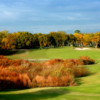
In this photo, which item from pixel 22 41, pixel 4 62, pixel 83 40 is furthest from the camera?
pixel 83 40

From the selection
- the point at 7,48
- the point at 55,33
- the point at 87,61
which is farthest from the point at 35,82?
the point at 55,33

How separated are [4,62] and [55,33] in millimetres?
54039

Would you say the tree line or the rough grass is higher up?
the tree line

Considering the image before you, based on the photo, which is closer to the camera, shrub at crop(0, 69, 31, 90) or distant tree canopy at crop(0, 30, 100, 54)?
shrub at crop(0, 69, 31, 90)

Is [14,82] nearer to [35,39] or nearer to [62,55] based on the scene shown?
[62,55]

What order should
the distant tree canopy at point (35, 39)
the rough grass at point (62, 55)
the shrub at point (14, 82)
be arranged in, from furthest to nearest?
the distant tree canopy at point (35, 39)
the rough grass at point (62, 55)
the shrub at point (14, 82)

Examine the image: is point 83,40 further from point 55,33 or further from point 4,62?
point 4,62

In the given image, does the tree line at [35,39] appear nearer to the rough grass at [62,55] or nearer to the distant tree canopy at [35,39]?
the distant tree canopy at [35,39]

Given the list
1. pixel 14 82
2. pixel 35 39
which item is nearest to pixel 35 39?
pixel 35 39

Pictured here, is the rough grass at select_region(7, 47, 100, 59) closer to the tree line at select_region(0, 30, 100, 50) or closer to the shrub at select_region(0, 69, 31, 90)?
the tree line at select_region(0, 30, 100, 50)

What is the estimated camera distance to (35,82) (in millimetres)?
10602

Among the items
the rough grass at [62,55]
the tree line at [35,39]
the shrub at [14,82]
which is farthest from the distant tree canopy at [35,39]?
the shrub at [14,82]

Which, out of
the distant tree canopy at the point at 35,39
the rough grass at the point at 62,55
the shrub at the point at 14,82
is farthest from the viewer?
the distant tree canopy at the point at 35,39

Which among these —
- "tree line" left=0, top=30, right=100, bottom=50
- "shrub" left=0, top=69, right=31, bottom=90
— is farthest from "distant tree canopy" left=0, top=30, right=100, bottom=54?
"shrub" left=0, top=69, right=31, bottom=90
